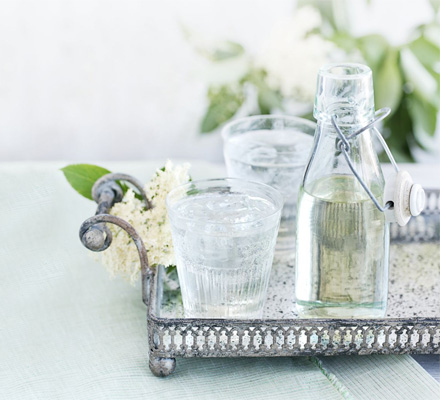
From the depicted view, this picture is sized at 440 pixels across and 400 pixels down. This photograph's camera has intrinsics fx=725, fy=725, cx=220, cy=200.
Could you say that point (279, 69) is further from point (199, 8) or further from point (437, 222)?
point (437, 222)

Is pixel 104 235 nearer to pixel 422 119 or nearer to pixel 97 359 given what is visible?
pixel 97 359

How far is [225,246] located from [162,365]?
10 cm

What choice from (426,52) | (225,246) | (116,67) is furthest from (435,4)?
(225,246)

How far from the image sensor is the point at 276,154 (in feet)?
2.19

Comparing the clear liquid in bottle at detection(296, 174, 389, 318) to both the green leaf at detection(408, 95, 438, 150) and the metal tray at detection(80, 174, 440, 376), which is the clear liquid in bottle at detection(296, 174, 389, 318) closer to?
the metal tray at detection(80, 174, 440, 376)

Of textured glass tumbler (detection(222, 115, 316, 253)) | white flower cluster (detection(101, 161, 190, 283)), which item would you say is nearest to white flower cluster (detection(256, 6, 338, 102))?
textured glass tumbler (detection(222, 115, 316, 253))

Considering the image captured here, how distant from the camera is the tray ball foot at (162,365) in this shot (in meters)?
0.53

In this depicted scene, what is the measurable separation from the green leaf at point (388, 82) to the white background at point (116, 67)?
140 millimetres

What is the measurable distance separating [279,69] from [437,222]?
41 cm

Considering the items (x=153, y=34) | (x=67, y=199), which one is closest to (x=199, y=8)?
(x=153, y=34)

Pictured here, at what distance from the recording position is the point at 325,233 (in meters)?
0.54

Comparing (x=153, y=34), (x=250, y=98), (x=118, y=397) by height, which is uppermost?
(x=153, y=34)

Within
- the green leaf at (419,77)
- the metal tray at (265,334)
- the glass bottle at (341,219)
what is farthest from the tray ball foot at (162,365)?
the green leaf at (419,77)

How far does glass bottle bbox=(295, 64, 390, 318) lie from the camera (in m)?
0.53
